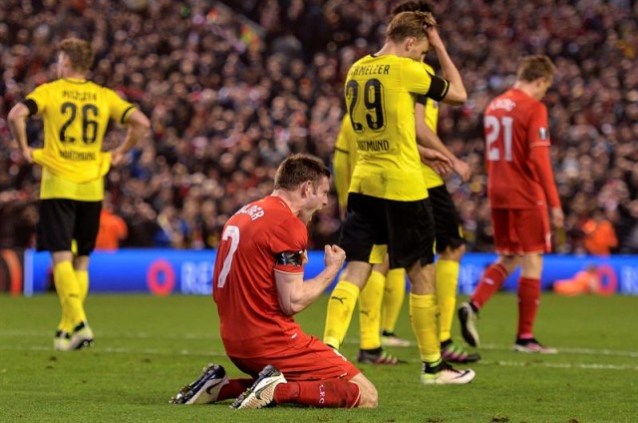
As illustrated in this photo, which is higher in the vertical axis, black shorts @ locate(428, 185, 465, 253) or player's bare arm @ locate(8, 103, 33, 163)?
player's bare arm @ locate(8, 103, 33, 163)

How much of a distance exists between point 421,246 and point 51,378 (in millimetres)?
2494

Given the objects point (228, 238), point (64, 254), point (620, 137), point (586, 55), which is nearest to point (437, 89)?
point (228, 238)

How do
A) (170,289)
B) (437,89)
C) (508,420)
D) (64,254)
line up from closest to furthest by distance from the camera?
(508,420), (437,89), (64,254), (170,289)

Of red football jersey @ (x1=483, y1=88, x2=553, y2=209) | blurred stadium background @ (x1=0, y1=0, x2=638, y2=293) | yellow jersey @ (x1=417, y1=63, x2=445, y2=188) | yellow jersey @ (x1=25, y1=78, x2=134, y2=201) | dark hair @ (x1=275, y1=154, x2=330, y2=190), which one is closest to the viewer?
dark hair @ (x1=275, y1=154, x2=330, y2=190)

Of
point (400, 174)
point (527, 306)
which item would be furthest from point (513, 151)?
point (400, 174)

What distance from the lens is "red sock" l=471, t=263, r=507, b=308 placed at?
11836 millimetres

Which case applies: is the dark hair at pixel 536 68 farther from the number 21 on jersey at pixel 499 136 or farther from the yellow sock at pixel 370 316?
the yellow sock at pixel 370 316

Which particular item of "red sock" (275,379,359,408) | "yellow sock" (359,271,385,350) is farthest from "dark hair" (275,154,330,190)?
"yellow sock" (359,271,385,350)

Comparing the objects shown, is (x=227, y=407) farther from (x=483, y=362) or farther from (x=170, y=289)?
(x=170, y=289)

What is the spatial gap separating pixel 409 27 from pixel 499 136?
10.4ft

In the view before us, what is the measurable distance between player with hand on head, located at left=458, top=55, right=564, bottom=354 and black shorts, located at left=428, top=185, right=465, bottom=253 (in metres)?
1.03

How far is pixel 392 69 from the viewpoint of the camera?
8.70 meters

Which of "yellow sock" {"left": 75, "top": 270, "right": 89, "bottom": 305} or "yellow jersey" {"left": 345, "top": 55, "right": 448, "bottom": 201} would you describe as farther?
"yellow sock" {"left": 75, "top": 270, "right": 89, "bottom": 305}

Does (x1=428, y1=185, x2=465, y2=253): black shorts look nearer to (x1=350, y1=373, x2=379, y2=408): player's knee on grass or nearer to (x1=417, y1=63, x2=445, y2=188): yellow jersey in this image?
(x1=417, y1=63, x2=445, y2=188): yellow jersey
